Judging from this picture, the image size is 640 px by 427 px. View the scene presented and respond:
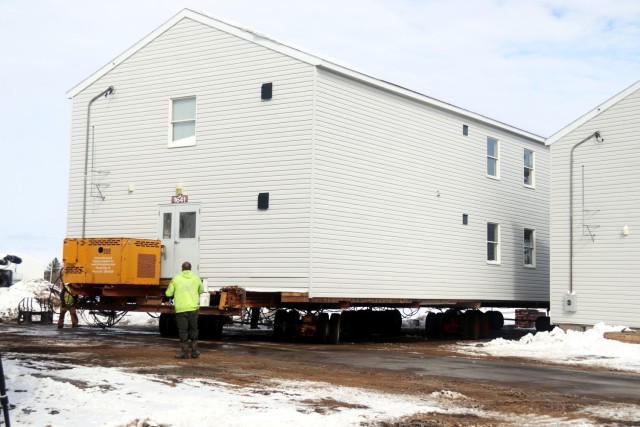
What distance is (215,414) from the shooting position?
9.52 metres

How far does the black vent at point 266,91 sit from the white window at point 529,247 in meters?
12.6

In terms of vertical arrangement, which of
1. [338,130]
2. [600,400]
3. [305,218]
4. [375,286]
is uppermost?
[338,130]

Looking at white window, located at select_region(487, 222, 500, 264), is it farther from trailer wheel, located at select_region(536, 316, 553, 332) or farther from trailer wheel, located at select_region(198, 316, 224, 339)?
trailer wheel, located at select_region(198, 316, 224, 339)

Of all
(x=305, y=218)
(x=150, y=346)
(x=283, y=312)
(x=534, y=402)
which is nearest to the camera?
(x=534, y=402)

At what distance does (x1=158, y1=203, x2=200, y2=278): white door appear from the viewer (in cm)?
2262

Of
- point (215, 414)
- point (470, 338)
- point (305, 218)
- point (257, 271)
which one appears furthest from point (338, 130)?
point (215, 414)

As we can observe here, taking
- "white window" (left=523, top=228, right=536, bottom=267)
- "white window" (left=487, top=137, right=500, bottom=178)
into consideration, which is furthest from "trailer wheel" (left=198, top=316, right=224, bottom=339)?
"white window" (left=523, top=228, right=536, bottom=267)

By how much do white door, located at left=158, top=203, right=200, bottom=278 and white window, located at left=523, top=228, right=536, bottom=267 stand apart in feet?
42.5

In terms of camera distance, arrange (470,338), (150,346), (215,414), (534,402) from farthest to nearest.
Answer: (470,338)
(150,346)
(534,402)
(215,414)

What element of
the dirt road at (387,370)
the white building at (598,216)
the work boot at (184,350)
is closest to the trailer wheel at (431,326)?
the white building at (598,216)

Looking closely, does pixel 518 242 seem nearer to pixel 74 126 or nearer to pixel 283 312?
pixel 283 312

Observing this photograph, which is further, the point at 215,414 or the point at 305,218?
the point at 305,218

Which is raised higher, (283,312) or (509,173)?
(509,173)

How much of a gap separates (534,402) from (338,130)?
11509 mm
